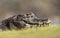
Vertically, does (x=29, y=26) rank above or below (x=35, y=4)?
below

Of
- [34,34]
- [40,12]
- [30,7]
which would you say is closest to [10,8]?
[30,7]

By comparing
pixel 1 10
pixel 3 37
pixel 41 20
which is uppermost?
pixel 1 10

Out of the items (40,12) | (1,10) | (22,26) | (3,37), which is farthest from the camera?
(40,12)

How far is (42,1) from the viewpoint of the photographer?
4379mm

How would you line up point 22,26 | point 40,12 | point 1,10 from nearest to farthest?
point 22,26
point 1,10
point 40,12

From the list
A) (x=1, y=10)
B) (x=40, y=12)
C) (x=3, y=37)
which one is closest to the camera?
(x=3, y=37)

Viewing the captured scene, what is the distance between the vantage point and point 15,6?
13.7ft

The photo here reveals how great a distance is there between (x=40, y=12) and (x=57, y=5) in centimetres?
52

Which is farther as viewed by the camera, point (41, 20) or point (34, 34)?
point (41, 20)

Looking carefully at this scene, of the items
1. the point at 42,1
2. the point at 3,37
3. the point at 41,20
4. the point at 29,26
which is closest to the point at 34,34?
the point at 3,37

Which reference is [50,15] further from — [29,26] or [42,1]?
[29,26]

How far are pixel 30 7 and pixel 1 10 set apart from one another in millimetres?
715

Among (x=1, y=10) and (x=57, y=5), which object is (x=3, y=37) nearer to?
(x=1, y=10)

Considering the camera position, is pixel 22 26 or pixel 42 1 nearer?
pixel 22 26
